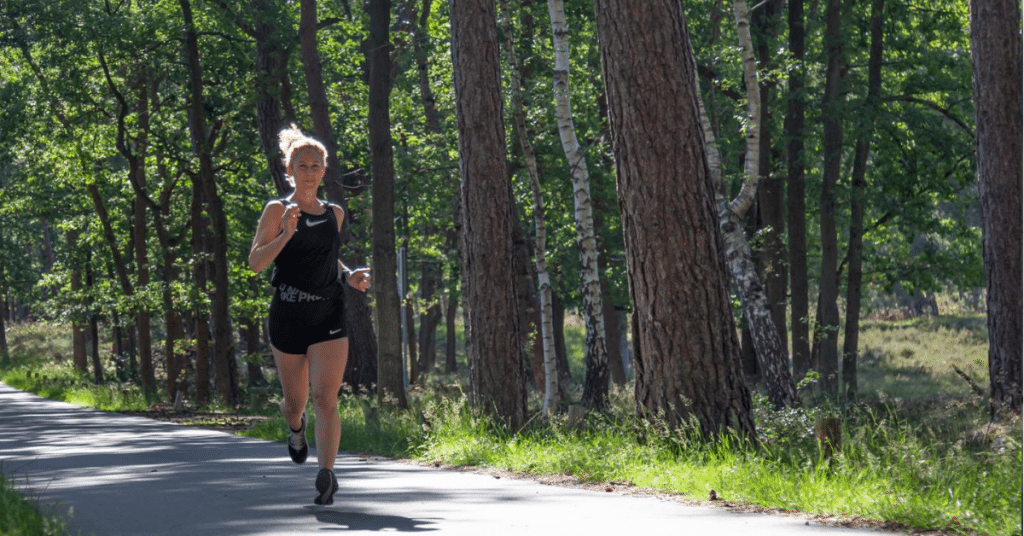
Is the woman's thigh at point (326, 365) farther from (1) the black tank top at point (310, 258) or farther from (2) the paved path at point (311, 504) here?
(2) the paved path at point (311, 504)

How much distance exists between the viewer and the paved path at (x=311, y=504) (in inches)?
258

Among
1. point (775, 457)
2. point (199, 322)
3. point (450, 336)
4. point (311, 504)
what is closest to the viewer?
point (311, 504)

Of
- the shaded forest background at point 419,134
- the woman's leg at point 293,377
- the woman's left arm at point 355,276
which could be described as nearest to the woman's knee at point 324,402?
the woman's leg at point 293,377

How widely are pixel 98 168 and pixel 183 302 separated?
6265 mm

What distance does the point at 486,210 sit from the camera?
14.4m

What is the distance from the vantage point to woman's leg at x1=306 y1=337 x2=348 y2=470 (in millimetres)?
7363

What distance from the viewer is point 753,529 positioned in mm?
6324

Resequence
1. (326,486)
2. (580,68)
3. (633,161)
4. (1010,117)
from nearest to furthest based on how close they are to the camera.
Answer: (326,486), (633,161), (1010,117), (580,68)

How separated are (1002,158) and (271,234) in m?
11.1

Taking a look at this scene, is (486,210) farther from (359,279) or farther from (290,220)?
(290,220)

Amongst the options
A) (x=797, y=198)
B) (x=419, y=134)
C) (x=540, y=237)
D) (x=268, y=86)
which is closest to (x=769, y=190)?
(x=797, y=198)

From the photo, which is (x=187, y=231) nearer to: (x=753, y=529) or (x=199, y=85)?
(x=199, y=85)

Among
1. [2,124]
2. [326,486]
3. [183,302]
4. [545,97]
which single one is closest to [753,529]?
[326,486]

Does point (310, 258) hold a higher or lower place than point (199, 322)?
higher
